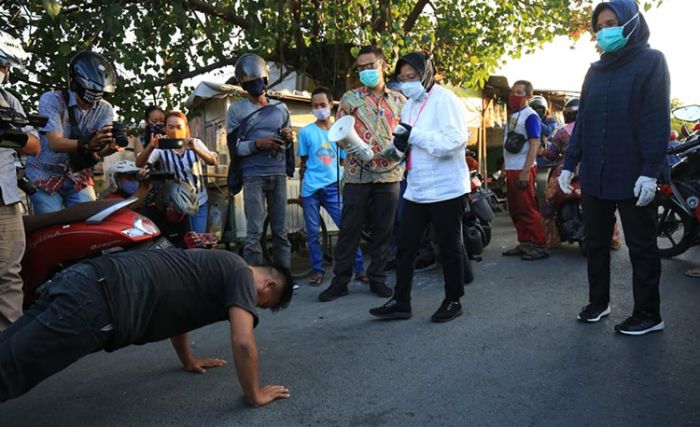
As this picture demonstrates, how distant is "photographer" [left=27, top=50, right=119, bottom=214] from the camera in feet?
12.9

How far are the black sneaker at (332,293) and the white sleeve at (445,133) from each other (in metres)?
1.63

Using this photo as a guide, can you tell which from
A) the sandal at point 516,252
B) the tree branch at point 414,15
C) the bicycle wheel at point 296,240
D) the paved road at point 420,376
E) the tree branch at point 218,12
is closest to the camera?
the paved road at point 420,376

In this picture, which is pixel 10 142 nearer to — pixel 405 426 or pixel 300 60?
pixel 405 426

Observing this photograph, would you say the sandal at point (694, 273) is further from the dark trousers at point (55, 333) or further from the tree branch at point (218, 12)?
the tree branch at point (218, 12)

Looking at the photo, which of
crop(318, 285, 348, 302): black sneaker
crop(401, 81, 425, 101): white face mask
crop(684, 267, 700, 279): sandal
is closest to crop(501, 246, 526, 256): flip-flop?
crop(684, 267, 700, 279): sandal

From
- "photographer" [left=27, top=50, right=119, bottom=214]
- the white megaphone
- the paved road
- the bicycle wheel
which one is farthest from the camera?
the bicycle wheel

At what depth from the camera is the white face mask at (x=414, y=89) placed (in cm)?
412

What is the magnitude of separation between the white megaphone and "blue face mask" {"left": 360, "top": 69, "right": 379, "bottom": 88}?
58cm

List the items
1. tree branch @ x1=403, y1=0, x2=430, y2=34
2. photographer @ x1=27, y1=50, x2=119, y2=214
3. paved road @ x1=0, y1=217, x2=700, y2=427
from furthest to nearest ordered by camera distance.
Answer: tree branch @ x1=403, y1=0, x2=430, y2=34 → photographer @ x1=27, y1=50, x2=119, y2=214 → paved road @ x1=0, y1=217, x2=700, y2=427

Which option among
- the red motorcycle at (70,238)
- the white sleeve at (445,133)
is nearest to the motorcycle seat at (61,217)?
the red motorcycle at (70,238)

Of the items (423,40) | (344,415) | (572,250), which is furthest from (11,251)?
(423,40)

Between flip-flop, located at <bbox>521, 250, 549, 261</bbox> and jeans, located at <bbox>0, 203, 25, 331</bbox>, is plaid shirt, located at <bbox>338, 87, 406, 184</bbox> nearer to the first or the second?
flip-flop, located at <bbox>521, 250, 549, 261</bbox>

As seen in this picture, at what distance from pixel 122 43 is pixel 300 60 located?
2975 mm

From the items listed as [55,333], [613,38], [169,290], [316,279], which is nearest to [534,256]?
[316,279]
